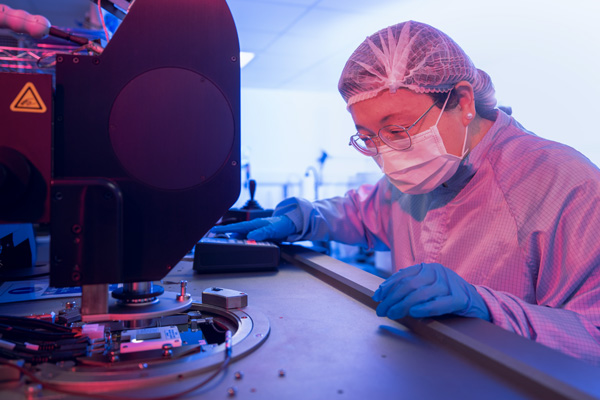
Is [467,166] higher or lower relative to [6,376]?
higher

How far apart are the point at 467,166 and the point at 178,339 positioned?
911mm

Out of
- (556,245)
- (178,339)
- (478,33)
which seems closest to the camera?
(178,339)

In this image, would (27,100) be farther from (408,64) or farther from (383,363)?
(408,64)

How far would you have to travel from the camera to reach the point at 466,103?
1.20 metres

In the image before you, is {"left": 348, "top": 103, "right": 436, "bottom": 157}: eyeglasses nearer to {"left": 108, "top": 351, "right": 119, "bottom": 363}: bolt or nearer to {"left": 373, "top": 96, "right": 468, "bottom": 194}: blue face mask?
{"left": 373, "top": 96, "right": 468, "bottom": 194}: blue face mask

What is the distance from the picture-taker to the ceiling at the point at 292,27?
3762mm

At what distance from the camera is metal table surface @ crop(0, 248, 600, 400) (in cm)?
48

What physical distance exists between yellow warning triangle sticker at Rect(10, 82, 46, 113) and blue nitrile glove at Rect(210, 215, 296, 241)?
3.06 ft

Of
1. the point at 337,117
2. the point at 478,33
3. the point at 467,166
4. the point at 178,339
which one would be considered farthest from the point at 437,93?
the point at 337,117

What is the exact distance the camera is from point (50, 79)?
1.86ft

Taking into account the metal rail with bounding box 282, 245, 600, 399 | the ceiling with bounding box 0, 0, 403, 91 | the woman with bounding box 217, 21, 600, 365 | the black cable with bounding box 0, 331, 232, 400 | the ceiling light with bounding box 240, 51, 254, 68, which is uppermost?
the ceiling with bounding box 0, 0, 403, 91

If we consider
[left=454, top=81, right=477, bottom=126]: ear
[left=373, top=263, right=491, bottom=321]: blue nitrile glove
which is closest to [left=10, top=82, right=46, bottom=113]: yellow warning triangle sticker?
[left=373, top=263, right=491, bottom=321]: blue nitrile glove

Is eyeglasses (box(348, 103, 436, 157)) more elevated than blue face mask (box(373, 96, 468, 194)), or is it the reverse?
eyeglasses (box(348, 103, 436, 157))

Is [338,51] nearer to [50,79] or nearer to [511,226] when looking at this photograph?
[511,226]
